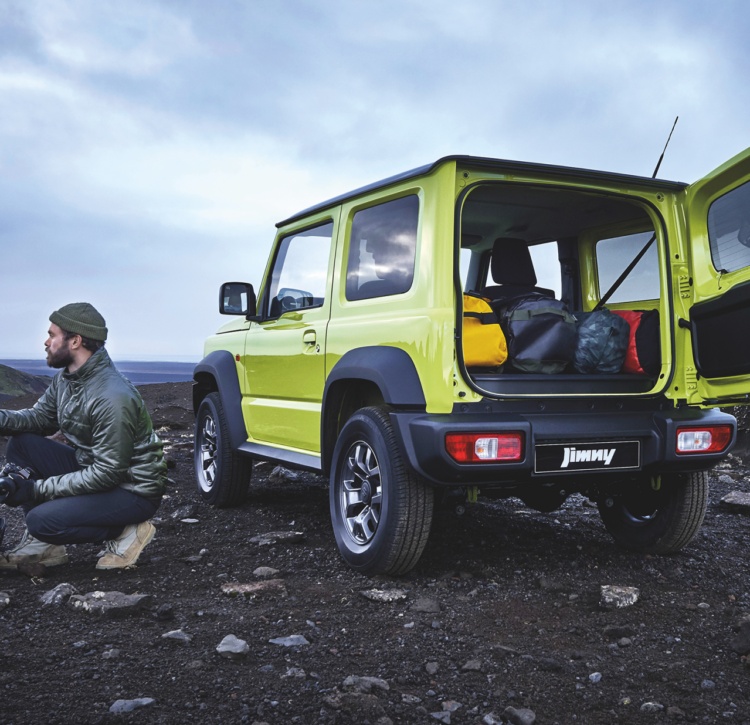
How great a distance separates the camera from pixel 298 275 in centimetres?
563

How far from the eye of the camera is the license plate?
159 inches

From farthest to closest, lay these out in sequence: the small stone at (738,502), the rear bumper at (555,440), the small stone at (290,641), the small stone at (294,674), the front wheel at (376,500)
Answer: the small stone at (738,502), the front wheel at (376,500), the rear bumper at (555,440), the small stone at (290,641), the small stone at (294,674)

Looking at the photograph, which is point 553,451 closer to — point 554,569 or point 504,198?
point 554,569

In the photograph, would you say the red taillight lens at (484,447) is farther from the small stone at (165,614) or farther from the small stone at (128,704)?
the small stone at (128,704)

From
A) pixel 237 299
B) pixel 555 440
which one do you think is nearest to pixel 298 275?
pixel 237 299

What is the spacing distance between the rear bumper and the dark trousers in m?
1.59

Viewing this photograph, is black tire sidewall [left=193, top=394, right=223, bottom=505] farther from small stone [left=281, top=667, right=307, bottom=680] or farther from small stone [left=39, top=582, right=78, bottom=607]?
small stone [left=281, top=667, right=307, bottom=680]

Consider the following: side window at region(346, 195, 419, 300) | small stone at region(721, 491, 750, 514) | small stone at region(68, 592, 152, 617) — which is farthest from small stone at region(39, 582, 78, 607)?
small stone at region(721, 491, 750, 514)

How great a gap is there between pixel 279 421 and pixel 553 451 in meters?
2.10

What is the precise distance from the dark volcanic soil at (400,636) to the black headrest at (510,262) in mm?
1627

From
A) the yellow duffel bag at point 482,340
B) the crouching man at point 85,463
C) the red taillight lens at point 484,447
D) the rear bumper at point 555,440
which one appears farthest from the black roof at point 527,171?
the crouching man at point 85,463

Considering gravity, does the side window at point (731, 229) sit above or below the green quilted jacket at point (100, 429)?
above

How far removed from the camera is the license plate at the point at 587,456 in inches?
159

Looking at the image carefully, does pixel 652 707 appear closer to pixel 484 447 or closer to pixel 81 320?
pixel 484 447
